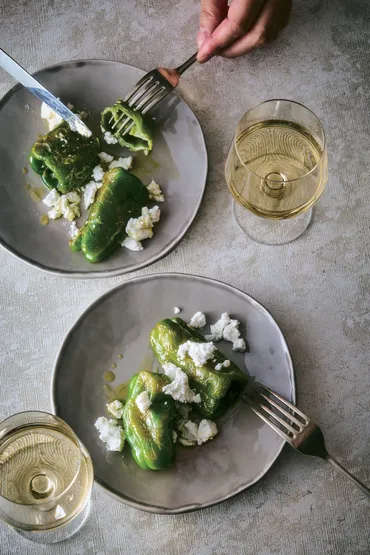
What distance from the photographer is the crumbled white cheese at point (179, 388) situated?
1679mm

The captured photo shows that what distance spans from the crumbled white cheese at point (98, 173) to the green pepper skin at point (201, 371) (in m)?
0.42

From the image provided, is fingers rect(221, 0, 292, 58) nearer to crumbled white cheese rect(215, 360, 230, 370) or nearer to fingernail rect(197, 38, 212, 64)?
fingernail rect(197, 38, 212, 64)

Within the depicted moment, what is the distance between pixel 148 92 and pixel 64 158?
0.28 meters

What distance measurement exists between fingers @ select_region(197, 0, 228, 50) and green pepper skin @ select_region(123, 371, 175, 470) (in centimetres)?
91

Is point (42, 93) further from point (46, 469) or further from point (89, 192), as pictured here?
point (46, 469)

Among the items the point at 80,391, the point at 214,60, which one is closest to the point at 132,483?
the point at 80,391

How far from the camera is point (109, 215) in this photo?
183cm

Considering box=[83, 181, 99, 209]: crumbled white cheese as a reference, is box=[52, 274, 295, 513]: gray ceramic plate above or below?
below

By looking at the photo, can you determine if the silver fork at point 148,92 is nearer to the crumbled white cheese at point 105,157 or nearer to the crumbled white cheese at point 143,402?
the crumbled white cheese at point 105,157

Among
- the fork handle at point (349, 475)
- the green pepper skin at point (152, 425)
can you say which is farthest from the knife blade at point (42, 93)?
the fork handle at point (349, 475)

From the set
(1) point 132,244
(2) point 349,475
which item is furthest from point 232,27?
(2) point 349,475

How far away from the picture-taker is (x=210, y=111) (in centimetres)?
200

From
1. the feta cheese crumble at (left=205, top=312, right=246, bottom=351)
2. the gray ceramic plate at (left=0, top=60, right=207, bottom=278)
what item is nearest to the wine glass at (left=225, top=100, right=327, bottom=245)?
the gray ceramic plate at (left=0, top=60, right=207, bottom=278)

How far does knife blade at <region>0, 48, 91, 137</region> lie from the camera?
6.18 ft
